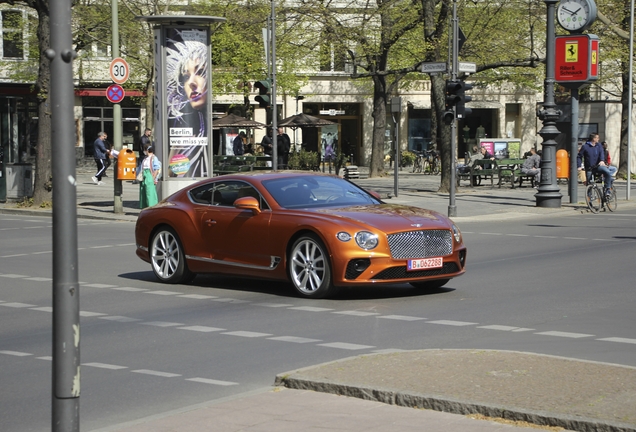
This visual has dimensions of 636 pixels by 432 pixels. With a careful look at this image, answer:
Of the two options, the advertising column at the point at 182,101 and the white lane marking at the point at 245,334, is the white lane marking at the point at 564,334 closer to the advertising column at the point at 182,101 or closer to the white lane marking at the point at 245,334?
the white lane marking at the point at 245,334

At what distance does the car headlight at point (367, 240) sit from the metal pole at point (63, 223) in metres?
7.42

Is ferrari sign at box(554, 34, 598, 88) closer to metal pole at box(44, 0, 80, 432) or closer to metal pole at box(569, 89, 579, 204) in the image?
metal pole at box(569, 89, 579, 204)

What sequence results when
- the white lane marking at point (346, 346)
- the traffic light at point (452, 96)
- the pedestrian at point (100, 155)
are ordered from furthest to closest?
the pedestrian at point (100, 155), the traffic light at point (452, 96), the white lane marking at point (346, 346)

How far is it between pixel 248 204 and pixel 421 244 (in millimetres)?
2165

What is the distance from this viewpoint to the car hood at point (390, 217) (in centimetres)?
1213

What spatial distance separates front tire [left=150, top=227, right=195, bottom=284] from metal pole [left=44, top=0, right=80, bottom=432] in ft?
30.4

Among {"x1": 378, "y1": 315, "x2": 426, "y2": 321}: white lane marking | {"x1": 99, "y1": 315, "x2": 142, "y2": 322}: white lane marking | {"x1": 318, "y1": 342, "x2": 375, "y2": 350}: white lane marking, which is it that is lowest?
{"x1": 99, "y1": 315, "x2": 142, "y2": 322}: white lane marking

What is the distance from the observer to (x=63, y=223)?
4496 mm

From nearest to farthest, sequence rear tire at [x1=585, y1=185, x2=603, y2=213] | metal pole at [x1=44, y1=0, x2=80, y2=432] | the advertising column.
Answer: metal pole at [x1=44, y1=0, x2=80, y2=432]
the advertising column
rear tire at [x1=585, y1=185, x2=603, y2=213]

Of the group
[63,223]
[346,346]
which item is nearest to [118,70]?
[346,346]

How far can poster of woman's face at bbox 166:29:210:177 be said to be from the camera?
87.5ft

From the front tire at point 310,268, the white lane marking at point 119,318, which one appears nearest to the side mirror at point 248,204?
the front tire at point 310,268

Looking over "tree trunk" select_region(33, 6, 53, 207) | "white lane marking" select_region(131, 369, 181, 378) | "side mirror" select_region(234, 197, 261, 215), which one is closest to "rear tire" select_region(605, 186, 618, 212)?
"tree trunk" select_region(33, 6, 53, 207)

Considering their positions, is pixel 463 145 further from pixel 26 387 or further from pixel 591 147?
pixel 26 387
